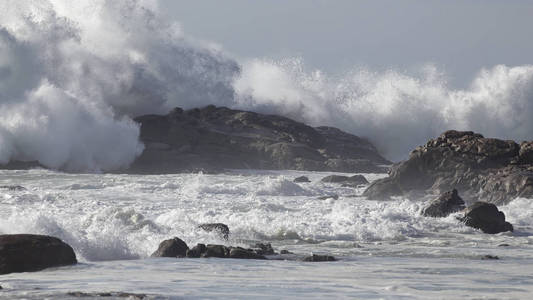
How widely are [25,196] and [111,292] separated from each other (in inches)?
686

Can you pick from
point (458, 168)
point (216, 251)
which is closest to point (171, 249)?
point (216, 251)

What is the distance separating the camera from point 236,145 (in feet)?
163

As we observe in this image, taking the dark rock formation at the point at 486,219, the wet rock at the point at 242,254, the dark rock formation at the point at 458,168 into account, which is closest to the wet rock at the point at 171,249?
the wet rock at the point at 242,254

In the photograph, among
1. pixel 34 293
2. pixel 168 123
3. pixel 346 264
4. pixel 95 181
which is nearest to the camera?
pixel 34 293

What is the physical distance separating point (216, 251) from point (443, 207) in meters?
9.33

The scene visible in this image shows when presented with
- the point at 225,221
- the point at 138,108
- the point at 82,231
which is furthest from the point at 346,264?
the point at 138,108

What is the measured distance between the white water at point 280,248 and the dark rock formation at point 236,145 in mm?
18909

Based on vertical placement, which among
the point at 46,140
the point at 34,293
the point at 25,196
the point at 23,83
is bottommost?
the point at 34,293

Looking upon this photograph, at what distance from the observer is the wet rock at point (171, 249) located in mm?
12266

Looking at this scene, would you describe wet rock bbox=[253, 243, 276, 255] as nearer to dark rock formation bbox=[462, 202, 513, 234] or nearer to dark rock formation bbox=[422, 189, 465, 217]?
dark rock formation bbox=[462, 202, 513, 234]

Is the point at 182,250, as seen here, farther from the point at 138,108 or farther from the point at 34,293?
the point at 138,108

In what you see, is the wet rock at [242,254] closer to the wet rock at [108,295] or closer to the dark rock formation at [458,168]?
the wet rock at [108,295]

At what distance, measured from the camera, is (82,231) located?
13.7 metres

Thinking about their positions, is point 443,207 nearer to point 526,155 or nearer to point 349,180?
point 526,155
